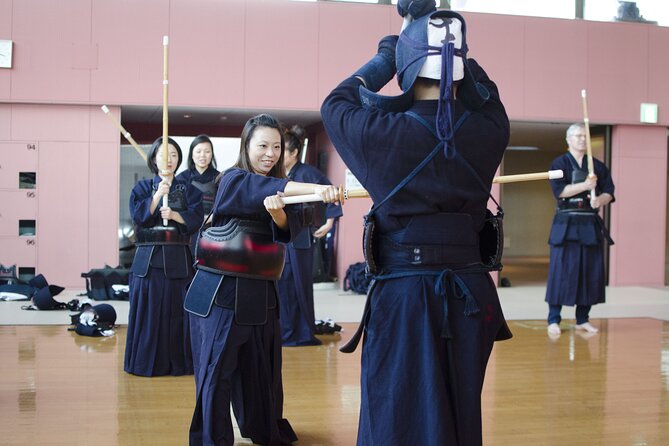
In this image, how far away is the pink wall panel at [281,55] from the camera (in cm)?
857

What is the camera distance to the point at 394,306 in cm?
211

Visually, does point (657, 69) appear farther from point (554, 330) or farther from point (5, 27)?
point (5, 27)

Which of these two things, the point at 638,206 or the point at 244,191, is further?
the point at 638,206

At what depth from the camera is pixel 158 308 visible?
174 inches

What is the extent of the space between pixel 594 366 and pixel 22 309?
192 inches

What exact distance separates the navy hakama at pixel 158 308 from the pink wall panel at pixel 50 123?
14.1 ft

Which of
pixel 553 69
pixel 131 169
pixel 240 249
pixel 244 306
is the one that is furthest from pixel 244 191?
pixel 553 69

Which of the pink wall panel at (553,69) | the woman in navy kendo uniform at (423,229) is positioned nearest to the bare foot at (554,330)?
the pink wall panel at (553,69)

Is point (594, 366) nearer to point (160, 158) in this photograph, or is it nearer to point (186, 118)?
point (160, 158)

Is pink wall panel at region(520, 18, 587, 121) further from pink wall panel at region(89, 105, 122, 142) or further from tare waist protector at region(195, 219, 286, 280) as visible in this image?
tare waist protector at region(195, 219, 286, 280)

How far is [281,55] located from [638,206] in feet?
15.8

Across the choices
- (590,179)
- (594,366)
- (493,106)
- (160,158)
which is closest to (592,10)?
(590,179)

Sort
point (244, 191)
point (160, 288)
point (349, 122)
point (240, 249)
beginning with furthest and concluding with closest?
point (160, 288), point (240, 249), point (244, 191), point (349, 122)

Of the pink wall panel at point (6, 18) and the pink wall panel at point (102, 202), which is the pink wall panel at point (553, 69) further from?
the pink wall panel at point (6, 18)
